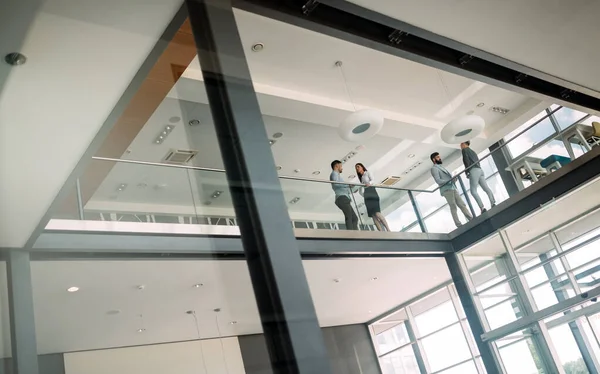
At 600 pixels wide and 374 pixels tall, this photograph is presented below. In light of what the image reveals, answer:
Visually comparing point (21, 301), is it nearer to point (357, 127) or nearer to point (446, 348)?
point (357, 127)

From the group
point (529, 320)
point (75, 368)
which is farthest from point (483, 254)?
point (75, 368)

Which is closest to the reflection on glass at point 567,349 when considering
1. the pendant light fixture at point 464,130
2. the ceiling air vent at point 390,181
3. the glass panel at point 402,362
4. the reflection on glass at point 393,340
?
the pendant light fixture at point 464,130

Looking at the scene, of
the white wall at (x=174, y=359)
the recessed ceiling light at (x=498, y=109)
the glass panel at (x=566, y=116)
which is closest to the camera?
the white wall at (x=174, y=359)

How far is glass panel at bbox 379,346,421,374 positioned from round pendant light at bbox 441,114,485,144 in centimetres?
265

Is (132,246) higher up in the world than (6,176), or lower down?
lower down

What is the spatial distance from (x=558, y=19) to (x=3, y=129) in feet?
10.7

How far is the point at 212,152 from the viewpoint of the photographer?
5.69 feet

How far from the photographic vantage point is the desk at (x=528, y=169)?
7.87 metres

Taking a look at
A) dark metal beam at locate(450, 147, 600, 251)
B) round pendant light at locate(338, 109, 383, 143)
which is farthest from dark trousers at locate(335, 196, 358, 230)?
dark metal beam at locate(450, 147, 600, 251)

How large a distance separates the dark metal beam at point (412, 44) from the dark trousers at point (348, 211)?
1.27m

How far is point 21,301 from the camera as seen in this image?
128 centimetres

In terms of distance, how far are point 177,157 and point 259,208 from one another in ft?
1.00

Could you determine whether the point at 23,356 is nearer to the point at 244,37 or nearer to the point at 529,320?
the point at 244,37

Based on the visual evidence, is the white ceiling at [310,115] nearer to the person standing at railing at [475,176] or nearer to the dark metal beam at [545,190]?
the person standing at railing at [475,176]
